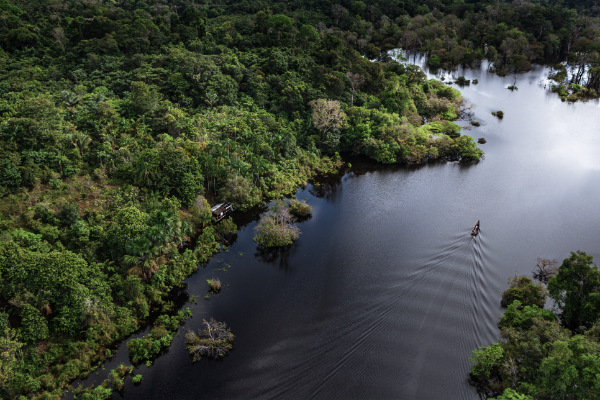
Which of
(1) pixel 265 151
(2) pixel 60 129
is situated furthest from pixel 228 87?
(2) pixel 60 129

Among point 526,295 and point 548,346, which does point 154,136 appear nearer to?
point 526,295

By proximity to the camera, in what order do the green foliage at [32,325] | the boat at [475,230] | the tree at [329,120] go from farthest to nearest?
the tree at [329,120]
the boat at [475,230]
the green foliage at [32,325]

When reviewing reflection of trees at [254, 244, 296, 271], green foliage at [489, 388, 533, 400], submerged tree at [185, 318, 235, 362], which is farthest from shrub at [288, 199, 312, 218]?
green foliage at [489, 388, 533, 400]

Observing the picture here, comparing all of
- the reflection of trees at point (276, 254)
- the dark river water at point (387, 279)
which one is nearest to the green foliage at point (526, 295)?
the dark river water at point (387, 279)

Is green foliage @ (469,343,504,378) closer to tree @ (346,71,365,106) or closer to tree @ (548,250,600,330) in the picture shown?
tree @ (548,250,600,330)

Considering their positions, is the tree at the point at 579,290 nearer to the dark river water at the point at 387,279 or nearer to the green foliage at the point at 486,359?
the dark river water at the point at 387,279

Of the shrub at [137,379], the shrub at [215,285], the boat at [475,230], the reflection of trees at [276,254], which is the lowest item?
the shrub at [137,379]

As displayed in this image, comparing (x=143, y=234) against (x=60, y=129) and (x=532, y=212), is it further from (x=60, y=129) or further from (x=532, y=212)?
(x=532, y=212)
